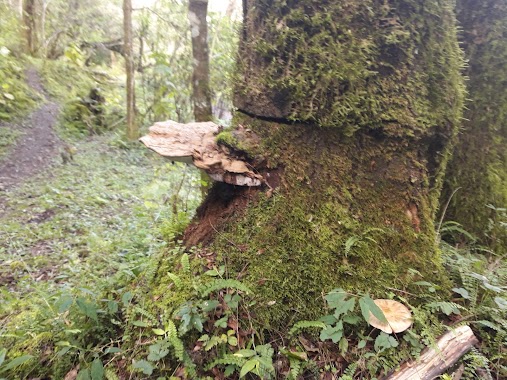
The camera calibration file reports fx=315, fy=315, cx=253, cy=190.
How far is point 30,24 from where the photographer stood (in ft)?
47.8

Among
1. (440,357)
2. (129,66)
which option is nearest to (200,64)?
(440,357)

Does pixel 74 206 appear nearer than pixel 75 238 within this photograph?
No

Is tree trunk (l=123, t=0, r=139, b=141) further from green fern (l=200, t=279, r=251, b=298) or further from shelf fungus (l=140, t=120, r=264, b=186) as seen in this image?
green fern (l=200, t=279, r=251, b=298)

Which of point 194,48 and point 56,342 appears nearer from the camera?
point 56,342

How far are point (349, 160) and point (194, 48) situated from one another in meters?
4.83

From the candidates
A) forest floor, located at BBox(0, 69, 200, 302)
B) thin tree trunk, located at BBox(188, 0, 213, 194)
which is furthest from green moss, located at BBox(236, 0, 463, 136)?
thin tree trunk, located at BBox(188, 0, 213, 194)

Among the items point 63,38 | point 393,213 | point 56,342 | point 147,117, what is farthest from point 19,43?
point 393,213

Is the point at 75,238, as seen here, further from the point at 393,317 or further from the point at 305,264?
the point at 393,317

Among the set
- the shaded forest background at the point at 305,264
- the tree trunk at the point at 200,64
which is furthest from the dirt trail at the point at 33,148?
the shaded forest background at the point at 305,264

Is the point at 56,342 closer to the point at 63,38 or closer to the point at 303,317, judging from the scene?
the point at 303,317

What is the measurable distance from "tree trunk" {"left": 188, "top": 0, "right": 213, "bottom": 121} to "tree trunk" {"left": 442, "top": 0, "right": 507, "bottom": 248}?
13.9ft

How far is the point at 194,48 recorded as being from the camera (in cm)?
590

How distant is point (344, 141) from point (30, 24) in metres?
18.1

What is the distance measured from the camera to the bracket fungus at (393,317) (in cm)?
170
